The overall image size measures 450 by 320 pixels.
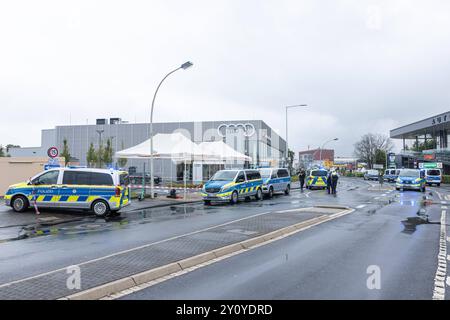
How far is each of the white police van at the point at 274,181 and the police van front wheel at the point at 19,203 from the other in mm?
14168

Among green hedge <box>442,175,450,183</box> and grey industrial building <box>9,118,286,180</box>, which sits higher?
grey industrial building <box>9,118,286,180</box>

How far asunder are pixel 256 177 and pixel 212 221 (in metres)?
10.4

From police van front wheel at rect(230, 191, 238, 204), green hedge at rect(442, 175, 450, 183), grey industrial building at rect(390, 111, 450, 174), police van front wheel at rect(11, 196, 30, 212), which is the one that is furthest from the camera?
grey industrial building at rect(390, 111, 450, 174)

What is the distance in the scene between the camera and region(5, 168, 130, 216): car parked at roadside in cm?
1455

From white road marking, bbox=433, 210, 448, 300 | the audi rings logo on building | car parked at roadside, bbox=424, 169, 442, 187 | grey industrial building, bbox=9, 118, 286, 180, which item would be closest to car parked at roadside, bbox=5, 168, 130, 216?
white road marking, bbox=433, 210, 448, 300

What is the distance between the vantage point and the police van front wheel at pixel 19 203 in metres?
14.7

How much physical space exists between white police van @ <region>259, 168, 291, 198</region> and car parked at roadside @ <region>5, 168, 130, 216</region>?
39.9 feet

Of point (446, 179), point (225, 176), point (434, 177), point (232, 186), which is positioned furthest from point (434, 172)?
point (232, 186)

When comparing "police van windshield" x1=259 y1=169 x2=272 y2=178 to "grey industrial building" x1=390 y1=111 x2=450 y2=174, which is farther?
"grey industrial building" x1=390 y1=111 x2=450 y2=174

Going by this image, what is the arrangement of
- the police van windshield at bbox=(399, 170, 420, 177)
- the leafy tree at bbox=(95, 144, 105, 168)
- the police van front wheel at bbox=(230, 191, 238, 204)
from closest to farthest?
the police van front wheel at bbox=(230, 191, 238, 204) < the police van windshield at bbox=(399, 170, 420, 177) < the leafy tree at bbox=(95, 144, 105, 168)

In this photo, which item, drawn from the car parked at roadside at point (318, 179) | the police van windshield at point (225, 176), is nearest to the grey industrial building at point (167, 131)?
the car parked at roadside at point (318, 179)

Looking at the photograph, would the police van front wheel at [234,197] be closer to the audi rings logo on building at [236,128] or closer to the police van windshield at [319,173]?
the police van windshield at [319,173]

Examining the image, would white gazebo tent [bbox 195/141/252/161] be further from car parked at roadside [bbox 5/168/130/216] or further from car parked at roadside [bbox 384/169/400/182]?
car parked at roadside [bbox 384/169/400/182]

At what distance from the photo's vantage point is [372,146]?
100312 millimetres
